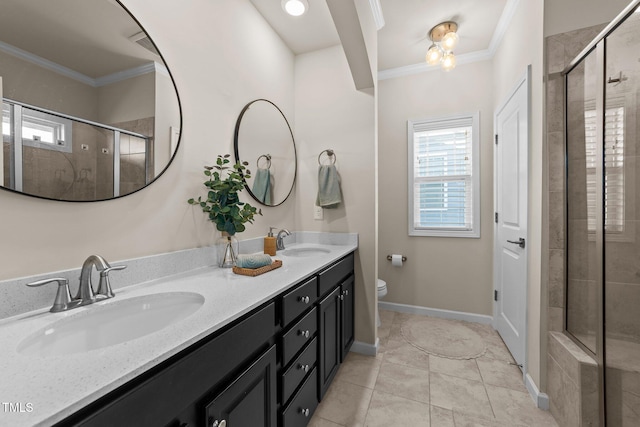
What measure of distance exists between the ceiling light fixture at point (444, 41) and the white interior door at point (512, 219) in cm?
61

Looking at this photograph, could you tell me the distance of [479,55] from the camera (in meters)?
2.64

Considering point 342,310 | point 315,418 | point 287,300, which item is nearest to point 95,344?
point 287,300

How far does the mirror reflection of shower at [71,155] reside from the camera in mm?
811

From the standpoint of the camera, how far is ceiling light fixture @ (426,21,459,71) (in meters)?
2.19

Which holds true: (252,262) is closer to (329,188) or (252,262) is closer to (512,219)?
(329,188)

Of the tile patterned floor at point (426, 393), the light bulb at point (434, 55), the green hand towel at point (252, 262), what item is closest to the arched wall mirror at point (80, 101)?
the green hand towel at point (252, 262)

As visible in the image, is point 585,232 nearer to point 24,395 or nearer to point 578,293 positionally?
point 578,293

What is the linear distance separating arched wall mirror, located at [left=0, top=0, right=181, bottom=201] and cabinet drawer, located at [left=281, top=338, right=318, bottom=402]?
1.02 metres

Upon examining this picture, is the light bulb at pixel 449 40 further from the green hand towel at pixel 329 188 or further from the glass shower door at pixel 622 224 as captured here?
the green hand towel at pixel 329 188

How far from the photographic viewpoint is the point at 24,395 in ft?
1.41

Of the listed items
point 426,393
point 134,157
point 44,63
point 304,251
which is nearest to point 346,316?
point 304,251

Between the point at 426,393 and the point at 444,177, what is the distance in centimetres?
200

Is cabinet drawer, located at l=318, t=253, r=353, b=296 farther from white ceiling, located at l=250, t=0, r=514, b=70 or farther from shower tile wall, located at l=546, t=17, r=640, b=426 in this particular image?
white ceiling, located at l=250, t=0, r=514, b=70

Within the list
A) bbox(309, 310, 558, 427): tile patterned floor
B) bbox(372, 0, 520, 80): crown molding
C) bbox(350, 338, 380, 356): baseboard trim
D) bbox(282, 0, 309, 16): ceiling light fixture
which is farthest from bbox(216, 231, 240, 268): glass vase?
bbox(372, 0, 520, 80): crown molding
